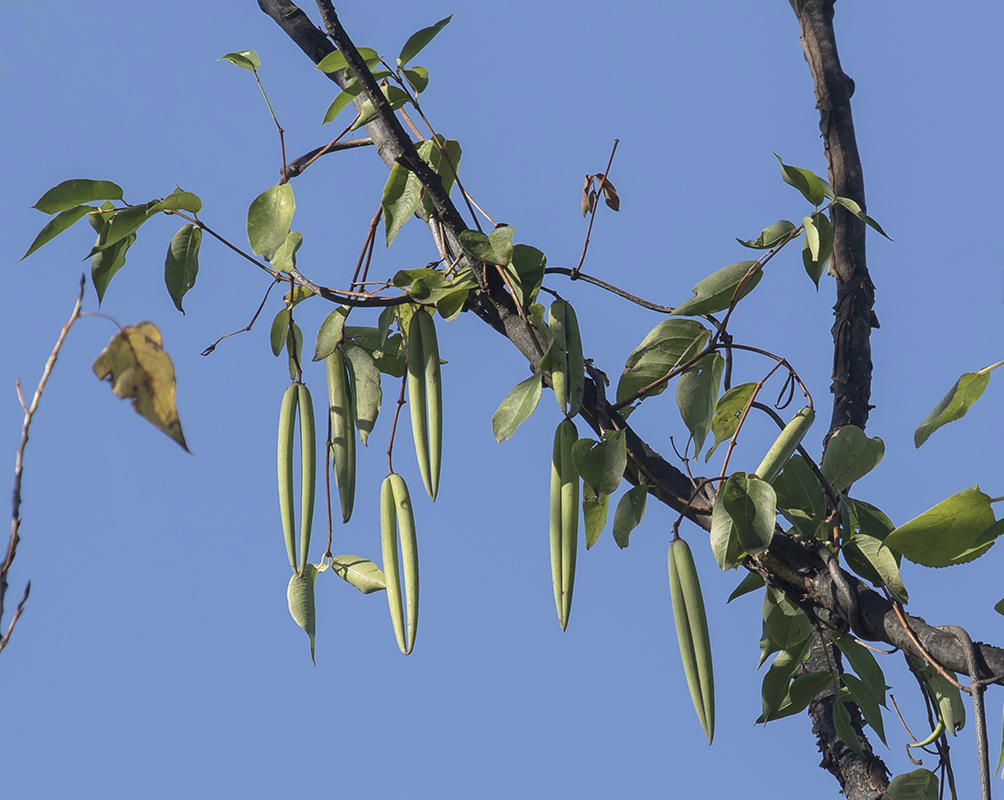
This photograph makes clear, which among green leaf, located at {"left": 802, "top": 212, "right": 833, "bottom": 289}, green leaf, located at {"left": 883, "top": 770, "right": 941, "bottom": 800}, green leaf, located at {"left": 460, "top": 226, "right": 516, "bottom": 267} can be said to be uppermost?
green leaf, located at {"left": 802, "top": 212, "right": 833, "bottom": 289}

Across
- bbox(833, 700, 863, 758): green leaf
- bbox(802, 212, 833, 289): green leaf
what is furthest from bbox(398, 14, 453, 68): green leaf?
bbox(833, 700, 863, 758): green leaf

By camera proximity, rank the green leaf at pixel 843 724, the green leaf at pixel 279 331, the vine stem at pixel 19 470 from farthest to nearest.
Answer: the green leaf at pixel 843 724, the green leaf at pixel 279 331, the vine stem at pixel 19 470

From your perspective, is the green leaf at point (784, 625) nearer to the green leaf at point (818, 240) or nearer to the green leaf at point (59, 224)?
the green leaf at point (818, 240)

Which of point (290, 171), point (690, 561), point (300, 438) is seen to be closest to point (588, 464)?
point (690, 561)

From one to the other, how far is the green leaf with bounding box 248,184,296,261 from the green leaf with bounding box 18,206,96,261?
146 millimetres

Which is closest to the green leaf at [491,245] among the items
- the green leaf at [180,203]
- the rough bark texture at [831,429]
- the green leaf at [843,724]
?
the rough bark texture at [831,429]

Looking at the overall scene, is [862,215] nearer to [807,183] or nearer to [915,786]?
[807,183]

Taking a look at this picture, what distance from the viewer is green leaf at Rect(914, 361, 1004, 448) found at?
0.83 metres

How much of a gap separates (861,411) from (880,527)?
1.47 feet

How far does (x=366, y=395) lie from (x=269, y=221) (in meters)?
0.19

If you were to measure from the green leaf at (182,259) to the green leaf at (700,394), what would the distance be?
45 centimetres

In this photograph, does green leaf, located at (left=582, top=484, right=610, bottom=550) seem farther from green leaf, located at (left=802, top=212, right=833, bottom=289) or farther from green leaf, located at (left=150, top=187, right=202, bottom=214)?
green leaf, located at (left=150, top=187, right=202, bottom=214)

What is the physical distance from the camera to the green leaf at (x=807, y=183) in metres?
0.88

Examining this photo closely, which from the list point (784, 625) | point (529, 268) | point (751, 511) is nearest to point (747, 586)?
point (784, 625)
